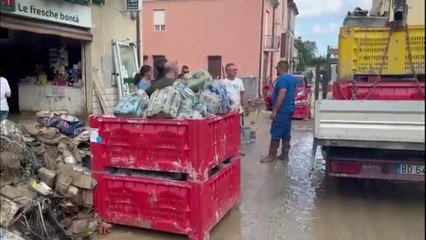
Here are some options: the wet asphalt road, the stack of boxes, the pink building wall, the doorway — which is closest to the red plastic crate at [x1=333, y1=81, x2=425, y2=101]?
the wet asphalt road

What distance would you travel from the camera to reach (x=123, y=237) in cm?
446

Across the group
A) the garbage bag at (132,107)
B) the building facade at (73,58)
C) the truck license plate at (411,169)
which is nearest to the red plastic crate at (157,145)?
the garbage bag at (132,107)

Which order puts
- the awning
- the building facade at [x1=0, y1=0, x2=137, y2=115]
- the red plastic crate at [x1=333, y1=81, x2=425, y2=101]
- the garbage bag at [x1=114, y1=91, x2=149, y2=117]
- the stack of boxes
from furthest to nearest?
1. the building facade at [x1=0, y1=0, x2=137, y2=115]
2. the awning
3. the red plastic crate at [x1=333, y1=81, x2=425, y2=101]
4. the garbage bag at [x1=114, y1=91, x2=149, y2=117]
5. the stack of boxes

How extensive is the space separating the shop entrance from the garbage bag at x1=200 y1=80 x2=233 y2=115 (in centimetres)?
644

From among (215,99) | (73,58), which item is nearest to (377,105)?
(215,99)

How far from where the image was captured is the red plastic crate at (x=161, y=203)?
4.15 metres

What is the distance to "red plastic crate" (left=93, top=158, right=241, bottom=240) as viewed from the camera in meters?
4.15

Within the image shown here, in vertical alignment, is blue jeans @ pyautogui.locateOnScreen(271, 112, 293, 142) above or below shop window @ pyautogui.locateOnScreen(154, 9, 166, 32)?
below

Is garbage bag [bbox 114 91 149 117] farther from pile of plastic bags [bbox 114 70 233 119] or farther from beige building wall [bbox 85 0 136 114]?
beige building wall [bbox 85 0 136 114]

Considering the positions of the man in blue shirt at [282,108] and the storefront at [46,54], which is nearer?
the man in blue shirt at [282,108]

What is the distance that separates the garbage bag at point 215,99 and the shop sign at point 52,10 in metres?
4.36

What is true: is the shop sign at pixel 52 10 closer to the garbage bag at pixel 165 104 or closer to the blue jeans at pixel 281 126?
the garbage bag at pixel 165 104

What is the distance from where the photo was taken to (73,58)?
11.5 m

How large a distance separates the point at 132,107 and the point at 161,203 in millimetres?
1002
